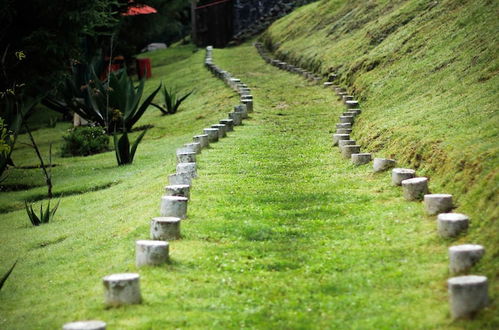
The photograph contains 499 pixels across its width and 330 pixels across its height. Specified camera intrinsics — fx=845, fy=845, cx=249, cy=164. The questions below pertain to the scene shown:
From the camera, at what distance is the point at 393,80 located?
16188mm

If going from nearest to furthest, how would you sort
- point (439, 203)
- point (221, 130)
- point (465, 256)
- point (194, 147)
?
point (465, 256) → point (439, 203) → point (194, 147) → point (221, 130)

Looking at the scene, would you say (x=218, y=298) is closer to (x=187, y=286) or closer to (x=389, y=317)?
(x=187, y=286)

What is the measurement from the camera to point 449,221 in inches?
297

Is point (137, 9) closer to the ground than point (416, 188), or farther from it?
farther from it

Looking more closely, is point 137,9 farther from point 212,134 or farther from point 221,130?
point 212,134

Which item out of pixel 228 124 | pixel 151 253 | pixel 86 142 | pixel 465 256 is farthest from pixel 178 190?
pixel 86 142

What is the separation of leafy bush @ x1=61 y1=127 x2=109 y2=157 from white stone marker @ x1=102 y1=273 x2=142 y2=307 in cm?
1183

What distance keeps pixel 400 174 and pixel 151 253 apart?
144 inches

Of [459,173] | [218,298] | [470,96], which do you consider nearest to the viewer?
[218,298]

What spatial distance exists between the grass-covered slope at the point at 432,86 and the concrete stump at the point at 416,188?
237 mm

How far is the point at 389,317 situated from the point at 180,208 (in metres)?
3.42

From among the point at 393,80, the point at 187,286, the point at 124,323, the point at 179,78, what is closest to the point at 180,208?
the point at 187,286

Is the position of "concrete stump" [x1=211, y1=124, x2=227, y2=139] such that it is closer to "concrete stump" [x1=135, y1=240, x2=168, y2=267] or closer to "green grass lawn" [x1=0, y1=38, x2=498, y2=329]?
"green grass lawn" [x1=0, y1=38, x2=498, y2=329]

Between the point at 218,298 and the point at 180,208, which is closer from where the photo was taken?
the point at 218,298
